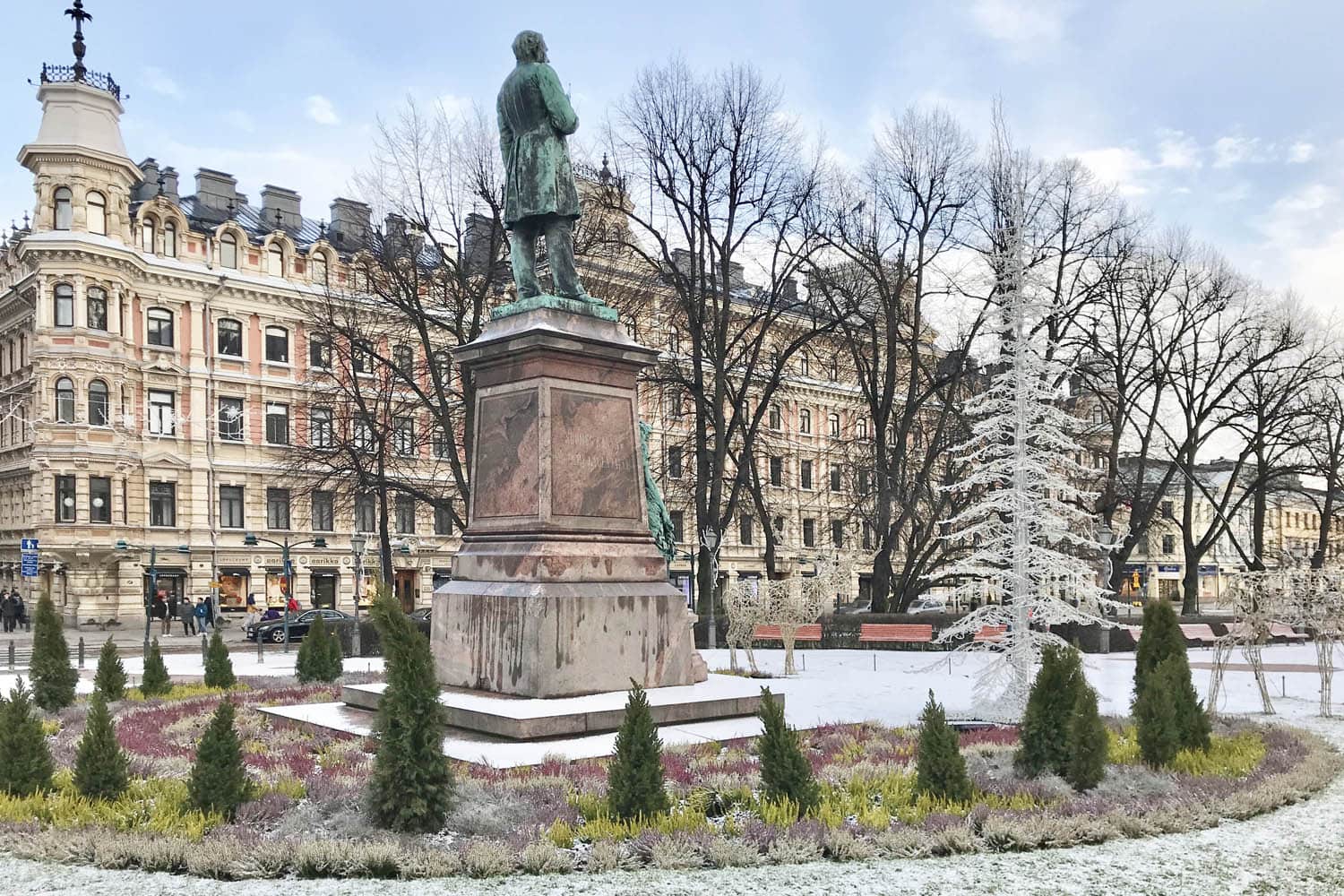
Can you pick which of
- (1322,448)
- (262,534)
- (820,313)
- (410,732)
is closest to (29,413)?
(262,534)

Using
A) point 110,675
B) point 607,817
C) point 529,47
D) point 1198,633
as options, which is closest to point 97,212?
point 110,675

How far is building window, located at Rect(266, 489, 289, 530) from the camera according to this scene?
46719mm

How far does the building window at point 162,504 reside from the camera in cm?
4367

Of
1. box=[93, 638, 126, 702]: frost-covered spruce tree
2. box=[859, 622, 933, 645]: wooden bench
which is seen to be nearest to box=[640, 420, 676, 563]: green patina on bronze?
box=[93, 638, 126, 702]: frost-covered spruce tree

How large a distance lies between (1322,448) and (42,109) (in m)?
48.2

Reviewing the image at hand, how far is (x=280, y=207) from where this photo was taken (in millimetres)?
52094

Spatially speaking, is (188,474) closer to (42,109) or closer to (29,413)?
(29,413)

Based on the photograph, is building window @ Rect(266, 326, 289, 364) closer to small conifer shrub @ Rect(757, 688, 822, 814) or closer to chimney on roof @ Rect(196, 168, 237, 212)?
chimney on roof @ Rect(196, 168, 237, 212)

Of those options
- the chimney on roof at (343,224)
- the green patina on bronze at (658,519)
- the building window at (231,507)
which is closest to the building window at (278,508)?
the building window at (231,507)

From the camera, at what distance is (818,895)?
617cm

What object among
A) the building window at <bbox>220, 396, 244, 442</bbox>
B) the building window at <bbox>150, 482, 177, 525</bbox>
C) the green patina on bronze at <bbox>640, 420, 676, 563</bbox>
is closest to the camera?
the green patina on bronze at <bbox>640, 420, 676, 563</bbox>

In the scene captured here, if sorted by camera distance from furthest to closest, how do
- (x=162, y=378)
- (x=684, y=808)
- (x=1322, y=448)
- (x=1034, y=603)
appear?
(x=162, y=378), (x=1322, y=448), (x=1034, y=603), (x=684, y=808)

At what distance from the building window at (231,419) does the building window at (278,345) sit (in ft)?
7.82

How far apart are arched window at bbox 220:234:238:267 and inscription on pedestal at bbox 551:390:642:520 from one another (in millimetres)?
38678
